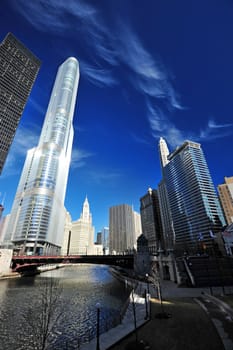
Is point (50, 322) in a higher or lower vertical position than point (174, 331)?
lower

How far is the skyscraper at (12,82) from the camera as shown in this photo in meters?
134

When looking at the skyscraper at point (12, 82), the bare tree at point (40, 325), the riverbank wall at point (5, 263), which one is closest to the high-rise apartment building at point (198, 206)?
the riverbank wall at point (5, 263)

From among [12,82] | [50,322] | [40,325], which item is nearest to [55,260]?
[50,322]

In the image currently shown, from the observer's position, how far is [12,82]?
485 feet

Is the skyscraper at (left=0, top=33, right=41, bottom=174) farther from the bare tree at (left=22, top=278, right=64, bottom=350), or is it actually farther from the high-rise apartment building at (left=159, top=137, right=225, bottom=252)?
the high-rise apartment building at (left=159, top=137, right=225, bottom=252)

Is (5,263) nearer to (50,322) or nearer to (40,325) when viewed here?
(50,322)

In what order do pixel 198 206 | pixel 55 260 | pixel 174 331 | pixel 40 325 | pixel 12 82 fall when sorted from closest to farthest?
1. pixel 174 331
2. pixel 40 325
3. pixel 55 260
4. pixel 12 82
5. pixel 198 206

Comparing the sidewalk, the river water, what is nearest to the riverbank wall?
the river water

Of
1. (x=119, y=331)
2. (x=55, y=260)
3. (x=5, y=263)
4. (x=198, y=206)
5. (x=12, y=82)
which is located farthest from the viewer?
(x=198, y=206)

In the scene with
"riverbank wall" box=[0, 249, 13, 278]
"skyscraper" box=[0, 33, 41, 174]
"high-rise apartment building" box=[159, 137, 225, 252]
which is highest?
"skyscraper" box=[0, 33, 41, 174]

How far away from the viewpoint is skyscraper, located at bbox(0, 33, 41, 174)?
439 ft

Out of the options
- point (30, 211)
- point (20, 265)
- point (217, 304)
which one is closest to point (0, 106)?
point (30, 211)

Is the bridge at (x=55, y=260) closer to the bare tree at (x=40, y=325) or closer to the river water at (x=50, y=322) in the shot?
the river water at (x=50, y=322)

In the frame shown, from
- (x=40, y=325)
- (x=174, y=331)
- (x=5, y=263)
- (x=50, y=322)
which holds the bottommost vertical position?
(x=50, y=322)
